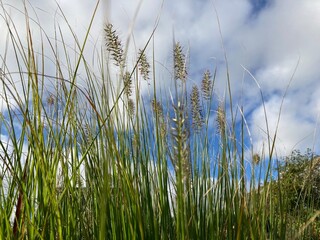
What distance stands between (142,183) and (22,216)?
51 centimetres

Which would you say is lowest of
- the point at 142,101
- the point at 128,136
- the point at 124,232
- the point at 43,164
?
the point at 124,232

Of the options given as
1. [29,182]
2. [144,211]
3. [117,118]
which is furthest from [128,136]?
[29,182]

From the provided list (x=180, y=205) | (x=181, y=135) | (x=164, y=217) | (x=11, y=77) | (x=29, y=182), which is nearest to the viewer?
(x=181, y=135)

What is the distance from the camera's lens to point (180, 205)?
1.51 m

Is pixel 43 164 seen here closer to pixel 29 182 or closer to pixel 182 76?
pixel 29 182

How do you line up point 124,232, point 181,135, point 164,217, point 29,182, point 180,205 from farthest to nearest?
point 29,182, point 164,217, point 124,232, point 180,205, point 181,135

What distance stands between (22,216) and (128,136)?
Answer: 0.56 m

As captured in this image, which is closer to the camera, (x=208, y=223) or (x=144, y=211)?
(x=144, y=211)

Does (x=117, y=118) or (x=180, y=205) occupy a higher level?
(x=117, y=118)

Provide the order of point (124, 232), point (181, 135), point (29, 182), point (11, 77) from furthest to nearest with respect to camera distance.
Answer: point (11, 77), point (29, 182), point (124, 232), point (181, 135)

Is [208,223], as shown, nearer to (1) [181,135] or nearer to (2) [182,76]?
(2) [182,76]

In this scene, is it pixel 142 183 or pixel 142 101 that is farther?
pixel 142 101

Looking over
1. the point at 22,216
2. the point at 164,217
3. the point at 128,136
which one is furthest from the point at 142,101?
the point at 22,216

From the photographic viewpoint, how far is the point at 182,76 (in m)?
1.75
